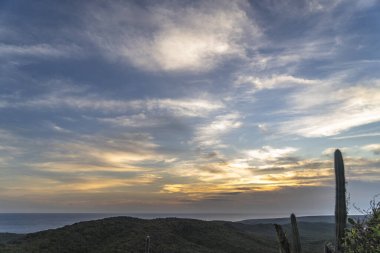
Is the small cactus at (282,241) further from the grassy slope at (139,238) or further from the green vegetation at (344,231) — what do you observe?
the grassy slope at (139,238)

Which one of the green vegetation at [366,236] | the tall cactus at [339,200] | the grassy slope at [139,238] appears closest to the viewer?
the green vegetation at [366,236]

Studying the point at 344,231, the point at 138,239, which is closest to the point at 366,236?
the point at 344,231

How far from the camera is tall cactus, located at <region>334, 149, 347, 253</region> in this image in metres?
15.9

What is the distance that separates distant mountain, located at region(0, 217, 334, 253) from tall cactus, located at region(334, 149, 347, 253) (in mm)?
26567

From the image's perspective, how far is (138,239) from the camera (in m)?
42.8

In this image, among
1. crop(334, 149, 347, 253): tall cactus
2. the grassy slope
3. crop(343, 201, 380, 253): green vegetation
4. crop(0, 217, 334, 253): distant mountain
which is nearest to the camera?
crop(343, 201, 380, 253): green vegetation

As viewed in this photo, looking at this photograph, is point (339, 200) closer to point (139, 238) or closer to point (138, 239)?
point (138, 239)

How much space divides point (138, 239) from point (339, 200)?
1182 inches

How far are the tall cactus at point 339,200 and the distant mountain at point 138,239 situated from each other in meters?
26.6

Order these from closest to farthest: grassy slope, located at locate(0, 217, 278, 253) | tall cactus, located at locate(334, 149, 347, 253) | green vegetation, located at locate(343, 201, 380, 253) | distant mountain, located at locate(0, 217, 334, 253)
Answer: green vegetation, located at locate(343, 201, 380, 253), tall cactus, located at locate(334, 149, 347, 253), distant mountain, located at locate(0, 217, 334, 253), grassy slope, located at locate(0, 217, 278, 253)

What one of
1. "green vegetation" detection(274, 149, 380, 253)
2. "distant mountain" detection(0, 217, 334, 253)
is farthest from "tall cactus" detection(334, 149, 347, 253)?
"distant mountain" detection(0, 217, 334, 253)

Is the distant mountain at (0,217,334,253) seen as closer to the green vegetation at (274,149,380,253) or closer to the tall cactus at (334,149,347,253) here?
the green vegetation at (274,149,380,253)

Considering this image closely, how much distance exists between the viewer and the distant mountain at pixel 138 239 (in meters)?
39.1

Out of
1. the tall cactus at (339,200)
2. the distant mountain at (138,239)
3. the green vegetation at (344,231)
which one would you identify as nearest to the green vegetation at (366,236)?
the green vegetation at (344,231)
